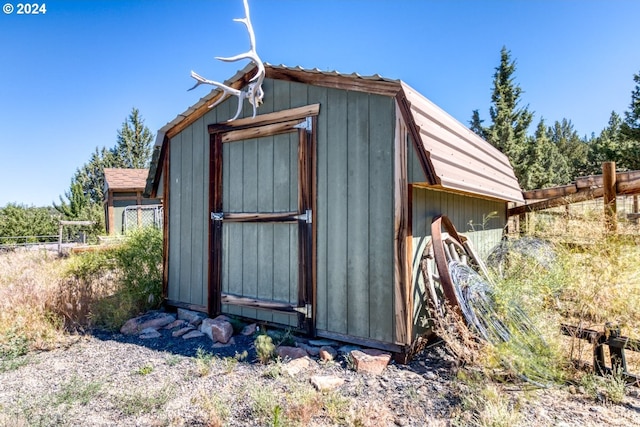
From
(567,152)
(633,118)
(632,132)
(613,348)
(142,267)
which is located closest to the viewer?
(613,348)

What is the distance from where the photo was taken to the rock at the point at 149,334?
408cm

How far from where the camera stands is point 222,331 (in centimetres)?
383

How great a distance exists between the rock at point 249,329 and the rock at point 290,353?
73 centimetres

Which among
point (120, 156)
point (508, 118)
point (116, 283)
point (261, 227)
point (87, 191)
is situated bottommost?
point (116, 283)

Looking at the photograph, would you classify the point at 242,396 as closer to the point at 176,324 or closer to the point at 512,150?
the point at 176,324

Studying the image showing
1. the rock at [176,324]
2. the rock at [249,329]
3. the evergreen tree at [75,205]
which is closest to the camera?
the rock at [249,329]

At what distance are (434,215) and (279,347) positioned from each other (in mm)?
2104

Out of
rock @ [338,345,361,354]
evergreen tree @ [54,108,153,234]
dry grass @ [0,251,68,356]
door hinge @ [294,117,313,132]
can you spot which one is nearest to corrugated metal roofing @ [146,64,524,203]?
door hinge @ [294,117,313,132]

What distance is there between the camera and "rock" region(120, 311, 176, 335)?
14.1 ft

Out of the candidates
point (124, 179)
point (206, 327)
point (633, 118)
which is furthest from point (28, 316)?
point (633, 118)

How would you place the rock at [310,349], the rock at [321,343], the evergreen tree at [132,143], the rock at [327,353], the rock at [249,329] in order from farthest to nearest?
1. the evergreen tree at [132,143]
2. the rock at [249,329]
3. the rock at [321,343]
4. the rock at [310,349]
5. the rock at [327,353]

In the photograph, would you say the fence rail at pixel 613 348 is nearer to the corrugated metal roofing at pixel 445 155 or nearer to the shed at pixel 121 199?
the corrugated metal roofing at pixel 445 155

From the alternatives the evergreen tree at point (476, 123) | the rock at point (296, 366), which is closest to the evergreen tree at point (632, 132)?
the evergreen tree at point (476, 123)

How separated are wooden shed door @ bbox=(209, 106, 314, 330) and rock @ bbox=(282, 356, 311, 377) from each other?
551 mm
